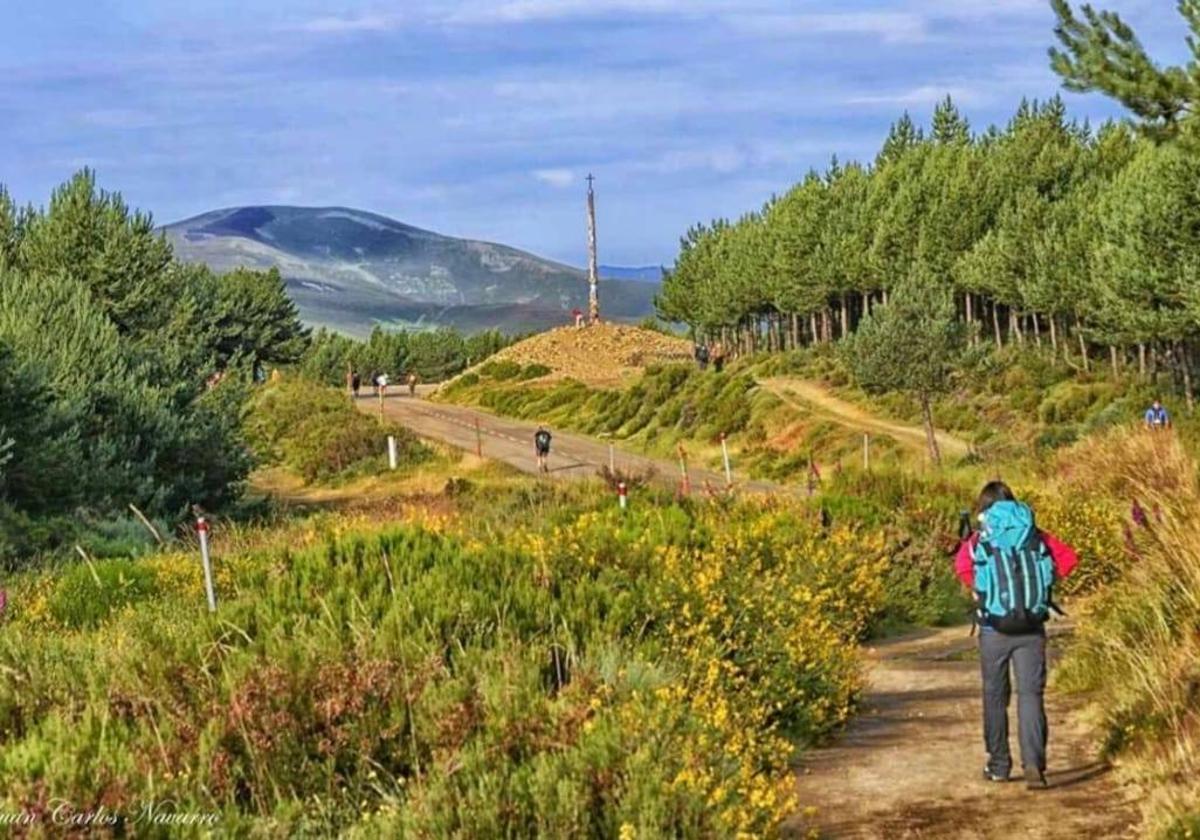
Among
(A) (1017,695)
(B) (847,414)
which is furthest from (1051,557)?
(B) (847,414)

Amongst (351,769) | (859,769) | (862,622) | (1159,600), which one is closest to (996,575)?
(859,769)

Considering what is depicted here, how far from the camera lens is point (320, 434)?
57938mm

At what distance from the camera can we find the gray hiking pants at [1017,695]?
7.59m

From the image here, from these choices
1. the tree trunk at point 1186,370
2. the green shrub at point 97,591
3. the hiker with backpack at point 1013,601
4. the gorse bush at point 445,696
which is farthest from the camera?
the tree trunk at point 1186,370

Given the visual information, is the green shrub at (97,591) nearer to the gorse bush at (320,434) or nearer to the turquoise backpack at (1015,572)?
the turquoise backpack at (1015,572)

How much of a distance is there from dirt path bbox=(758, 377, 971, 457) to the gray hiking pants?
37.0 metres

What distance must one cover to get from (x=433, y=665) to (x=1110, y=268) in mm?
41499

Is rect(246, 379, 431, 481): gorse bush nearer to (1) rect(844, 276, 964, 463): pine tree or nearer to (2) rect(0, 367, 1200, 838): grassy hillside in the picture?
(1) rect(844, 276, 964, 463): pine tree

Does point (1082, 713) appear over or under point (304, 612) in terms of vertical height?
under

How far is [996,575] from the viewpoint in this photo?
25.7ft

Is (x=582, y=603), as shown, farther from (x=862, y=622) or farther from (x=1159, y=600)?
(x=862, y=622)

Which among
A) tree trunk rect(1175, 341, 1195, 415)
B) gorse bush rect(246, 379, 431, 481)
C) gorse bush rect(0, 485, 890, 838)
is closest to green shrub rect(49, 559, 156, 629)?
gorse bush rect(0, 485, 890, 838)

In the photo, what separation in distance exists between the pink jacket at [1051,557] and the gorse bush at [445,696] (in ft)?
4.23

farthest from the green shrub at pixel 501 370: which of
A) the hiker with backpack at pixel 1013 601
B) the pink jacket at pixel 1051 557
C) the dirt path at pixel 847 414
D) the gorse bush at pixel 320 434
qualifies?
the hiker with backpack at pixel 1013 601
